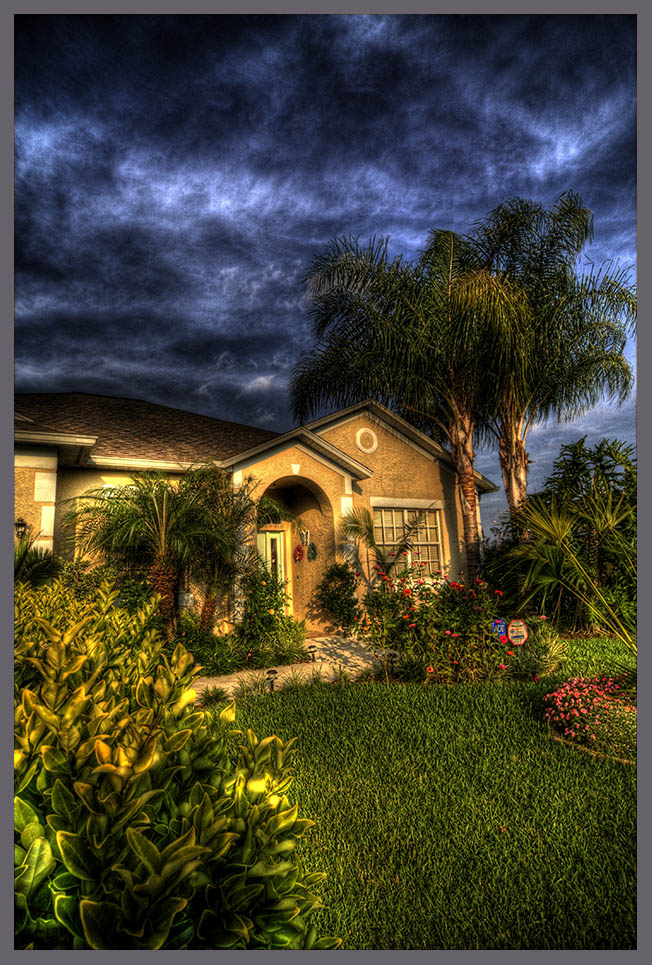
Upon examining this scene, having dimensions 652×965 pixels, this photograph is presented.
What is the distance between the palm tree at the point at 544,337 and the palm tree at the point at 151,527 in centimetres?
580

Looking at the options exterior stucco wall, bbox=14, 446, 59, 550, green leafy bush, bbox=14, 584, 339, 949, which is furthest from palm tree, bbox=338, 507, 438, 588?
green leafy bush, bbox=14, 584, 339, 949

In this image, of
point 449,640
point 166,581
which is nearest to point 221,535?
point 166,581

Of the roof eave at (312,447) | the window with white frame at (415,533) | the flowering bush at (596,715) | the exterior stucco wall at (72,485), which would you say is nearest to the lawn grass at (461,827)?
the flowering bush at (596,715)

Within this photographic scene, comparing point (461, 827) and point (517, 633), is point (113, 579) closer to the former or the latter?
point (517, 633)

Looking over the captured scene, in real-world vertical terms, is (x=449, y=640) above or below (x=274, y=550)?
below

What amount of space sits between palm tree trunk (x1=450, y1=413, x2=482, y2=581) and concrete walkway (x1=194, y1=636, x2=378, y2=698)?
3.68m

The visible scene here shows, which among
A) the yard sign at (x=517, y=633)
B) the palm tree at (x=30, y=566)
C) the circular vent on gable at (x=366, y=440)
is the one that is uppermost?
the circular vent on gable at (x=366, y=440)

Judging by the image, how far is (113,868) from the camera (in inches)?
30.9

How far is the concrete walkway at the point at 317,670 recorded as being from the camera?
272 inches

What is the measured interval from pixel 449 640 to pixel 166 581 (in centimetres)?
444

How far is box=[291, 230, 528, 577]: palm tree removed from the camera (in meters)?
10.7

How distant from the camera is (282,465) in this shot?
1059cm

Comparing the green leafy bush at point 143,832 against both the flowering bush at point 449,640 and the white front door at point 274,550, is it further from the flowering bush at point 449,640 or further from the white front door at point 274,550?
the white front door at point 274,550

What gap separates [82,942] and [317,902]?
467 millimetres
